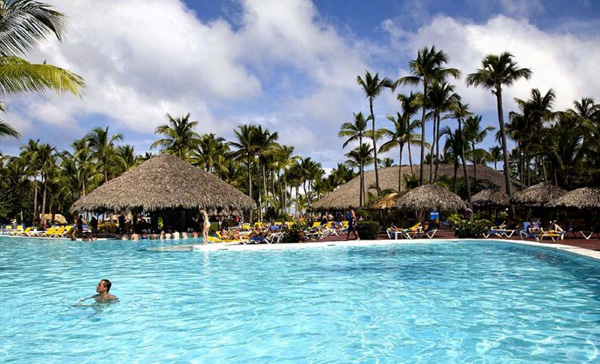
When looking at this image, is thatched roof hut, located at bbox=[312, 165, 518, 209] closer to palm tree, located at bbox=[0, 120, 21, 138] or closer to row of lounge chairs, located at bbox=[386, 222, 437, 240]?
row of lounge chairs, located at bbox=[386, 222, 437, 240]

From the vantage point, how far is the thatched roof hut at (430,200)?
23.0 metres

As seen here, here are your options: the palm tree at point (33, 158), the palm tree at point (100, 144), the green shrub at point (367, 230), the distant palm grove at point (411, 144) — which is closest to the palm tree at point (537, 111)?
the distant palm grove at point (411, 144)

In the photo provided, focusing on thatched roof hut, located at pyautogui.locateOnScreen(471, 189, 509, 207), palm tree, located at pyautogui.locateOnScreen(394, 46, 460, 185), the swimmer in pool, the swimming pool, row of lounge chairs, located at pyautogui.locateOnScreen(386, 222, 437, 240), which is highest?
palm tree, located at pyautogui.locateOnScreen(394, 46, 460, 185)

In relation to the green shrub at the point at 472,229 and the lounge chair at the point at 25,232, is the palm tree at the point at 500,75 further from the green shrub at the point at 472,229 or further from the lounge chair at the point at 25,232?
the lounge chair at the point at 25,232

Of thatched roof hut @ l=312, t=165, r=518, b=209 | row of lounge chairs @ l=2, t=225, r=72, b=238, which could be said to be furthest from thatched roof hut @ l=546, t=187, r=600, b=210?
row of lounge chairs @ l=2, t=225, r=72, b=238

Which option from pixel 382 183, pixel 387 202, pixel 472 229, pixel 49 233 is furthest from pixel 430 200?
pixel 49 233

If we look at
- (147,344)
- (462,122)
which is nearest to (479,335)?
(147,344)

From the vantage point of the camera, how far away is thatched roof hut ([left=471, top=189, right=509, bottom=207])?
1124 inches

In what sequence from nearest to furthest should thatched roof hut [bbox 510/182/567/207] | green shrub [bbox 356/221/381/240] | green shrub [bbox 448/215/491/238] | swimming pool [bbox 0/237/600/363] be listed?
swimming pool [bbox 0/237/600/363] → green shrub [bbox 356/221/381/240] → green shrub [bbox 448/215/491/238] → thatched roof hut [bbox 510/182/567/207]

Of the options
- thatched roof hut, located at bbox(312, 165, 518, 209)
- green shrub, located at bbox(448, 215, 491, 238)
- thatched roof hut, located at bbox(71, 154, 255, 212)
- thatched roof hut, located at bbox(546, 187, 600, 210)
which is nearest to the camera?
green shrub, located at bbox(448, 215, 491, 238)

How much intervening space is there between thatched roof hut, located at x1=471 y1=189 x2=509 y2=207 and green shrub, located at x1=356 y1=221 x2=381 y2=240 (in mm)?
11731

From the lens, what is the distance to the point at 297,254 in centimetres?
1602

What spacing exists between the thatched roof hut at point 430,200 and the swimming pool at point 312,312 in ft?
30.7

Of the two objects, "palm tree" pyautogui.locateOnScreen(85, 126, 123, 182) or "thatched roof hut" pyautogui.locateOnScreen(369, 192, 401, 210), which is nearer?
"thatched roof hut" pyautogui.locateOnScreen(369, 192, 401, 210)
